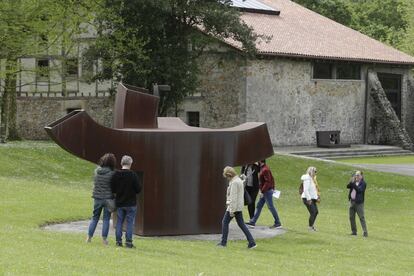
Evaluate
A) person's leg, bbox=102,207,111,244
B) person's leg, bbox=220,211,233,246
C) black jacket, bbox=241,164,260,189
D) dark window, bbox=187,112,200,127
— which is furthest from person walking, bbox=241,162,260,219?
dark window, bbox=187,112,200,127

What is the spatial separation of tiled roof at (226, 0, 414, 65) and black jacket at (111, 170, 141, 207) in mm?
27094

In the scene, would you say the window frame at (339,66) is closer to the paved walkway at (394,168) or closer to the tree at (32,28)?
the paved walkway at (394,168)

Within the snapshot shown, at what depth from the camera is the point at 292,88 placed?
44.9 m

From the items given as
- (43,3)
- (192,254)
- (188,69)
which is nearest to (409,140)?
(188,69)

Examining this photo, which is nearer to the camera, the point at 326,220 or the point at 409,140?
the point at 326,220

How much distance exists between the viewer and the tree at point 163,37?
3625cm

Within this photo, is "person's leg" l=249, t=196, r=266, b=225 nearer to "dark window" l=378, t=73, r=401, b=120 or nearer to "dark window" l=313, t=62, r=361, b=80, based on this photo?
"dark window" l=313, t=62, r=361, b=80

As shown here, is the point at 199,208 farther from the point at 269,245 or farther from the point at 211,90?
the point at 211,90

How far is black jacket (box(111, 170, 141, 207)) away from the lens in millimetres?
14477

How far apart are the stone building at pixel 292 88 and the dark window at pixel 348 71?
6cm

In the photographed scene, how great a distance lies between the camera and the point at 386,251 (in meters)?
17.4

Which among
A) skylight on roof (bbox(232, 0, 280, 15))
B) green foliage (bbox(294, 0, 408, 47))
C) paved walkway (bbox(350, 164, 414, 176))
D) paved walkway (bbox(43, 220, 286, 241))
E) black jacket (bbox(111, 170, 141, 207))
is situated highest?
green foliage (bbox(294, 0, 408, 47))

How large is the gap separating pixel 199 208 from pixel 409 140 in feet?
111

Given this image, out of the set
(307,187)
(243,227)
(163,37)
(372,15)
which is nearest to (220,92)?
(163,37)
